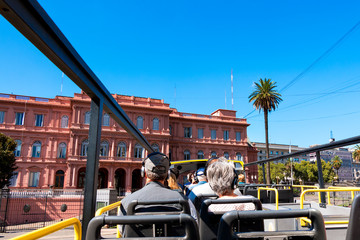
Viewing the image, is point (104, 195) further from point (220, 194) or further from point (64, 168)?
point (220, 194)

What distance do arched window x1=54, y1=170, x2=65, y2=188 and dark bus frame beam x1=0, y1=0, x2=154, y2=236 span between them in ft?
121

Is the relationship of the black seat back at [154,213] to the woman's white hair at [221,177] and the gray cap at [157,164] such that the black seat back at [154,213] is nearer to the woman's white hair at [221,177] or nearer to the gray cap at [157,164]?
the woman's white hair at [221,177]

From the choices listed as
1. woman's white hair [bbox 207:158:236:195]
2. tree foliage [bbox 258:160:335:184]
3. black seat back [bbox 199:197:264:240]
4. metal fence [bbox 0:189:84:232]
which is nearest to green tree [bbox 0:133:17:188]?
metal fence [bbox 0:189:84:232]

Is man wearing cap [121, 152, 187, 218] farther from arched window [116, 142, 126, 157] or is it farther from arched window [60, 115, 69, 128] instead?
arched window [60, 115, 69, 128]

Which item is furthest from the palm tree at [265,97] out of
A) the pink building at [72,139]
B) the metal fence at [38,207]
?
the metal fence at [38,207]

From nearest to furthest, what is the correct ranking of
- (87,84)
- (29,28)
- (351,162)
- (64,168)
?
1. (29,28)
2. (87,84)
3. (64,168)
4. (351,162)

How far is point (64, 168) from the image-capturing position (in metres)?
36.1

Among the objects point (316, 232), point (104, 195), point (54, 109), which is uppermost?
point (54, 109)

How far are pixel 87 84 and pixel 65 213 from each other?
30565 mm

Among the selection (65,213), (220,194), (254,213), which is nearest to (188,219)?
(254,213)

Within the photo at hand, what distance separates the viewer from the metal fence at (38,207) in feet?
85.7

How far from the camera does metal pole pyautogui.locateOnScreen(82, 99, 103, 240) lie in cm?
266

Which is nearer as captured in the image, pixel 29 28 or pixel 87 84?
pixel 29 28

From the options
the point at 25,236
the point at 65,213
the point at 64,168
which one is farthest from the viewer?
the point at 64,168
